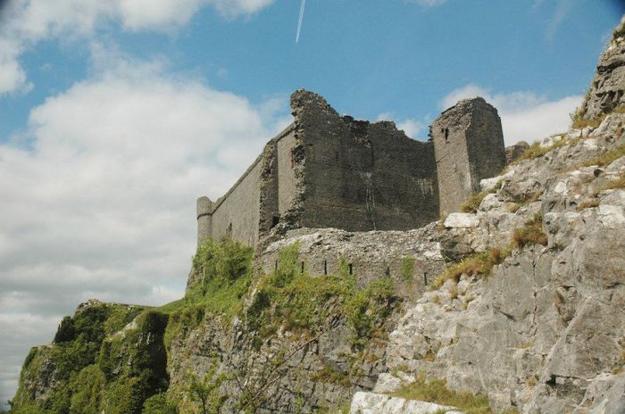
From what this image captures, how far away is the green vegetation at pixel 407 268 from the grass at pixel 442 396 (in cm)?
775

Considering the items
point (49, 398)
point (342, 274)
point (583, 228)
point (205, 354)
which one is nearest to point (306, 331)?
point (342, 274)

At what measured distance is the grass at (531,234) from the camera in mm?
9395

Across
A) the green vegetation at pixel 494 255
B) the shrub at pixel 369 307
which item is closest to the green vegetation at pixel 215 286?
the shrub at pixel 369 307

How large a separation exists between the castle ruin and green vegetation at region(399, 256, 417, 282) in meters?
7.68

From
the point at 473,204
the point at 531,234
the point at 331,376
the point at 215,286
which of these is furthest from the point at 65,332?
the point at 531,234

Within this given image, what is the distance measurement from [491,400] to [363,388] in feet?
29.2

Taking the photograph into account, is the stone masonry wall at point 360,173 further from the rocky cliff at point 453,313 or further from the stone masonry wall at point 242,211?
the rocky cliff at point 453,313

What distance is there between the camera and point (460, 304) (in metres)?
Answer: 11.2

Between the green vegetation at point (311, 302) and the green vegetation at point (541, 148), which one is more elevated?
the green vegetation at point (541, 148)

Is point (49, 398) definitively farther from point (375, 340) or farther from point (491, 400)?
point (491, 400)

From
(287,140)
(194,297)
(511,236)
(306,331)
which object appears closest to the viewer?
(511,236)

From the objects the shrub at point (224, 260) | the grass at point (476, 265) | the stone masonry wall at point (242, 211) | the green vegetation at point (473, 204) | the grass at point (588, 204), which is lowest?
the grass at point (476, 265)

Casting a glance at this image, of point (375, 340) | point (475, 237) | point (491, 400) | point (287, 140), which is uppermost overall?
point (287, 140)

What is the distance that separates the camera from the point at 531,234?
9.52 metres
